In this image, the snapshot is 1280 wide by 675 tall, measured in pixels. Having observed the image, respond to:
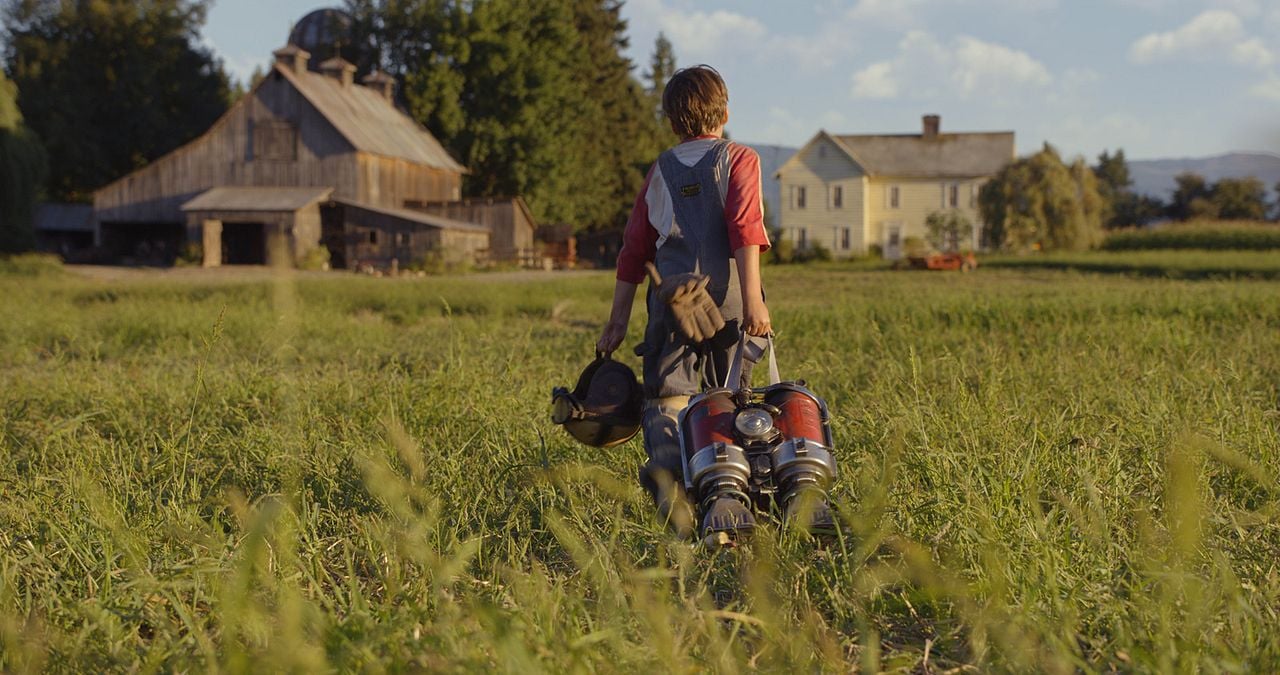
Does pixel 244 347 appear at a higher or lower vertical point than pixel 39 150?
lower

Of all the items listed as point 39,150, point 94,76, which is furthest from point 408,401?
point 94,76

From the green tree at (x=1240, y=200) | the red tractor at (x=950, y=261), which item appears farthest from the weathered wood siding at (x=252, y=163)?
the green tree at (x=1240, y=200)

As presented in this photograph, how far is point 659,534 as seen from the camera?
10.3 ft

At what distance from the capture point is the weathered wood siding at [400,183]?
37094 millimetres

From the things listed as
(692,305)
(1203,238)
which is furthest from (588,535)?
(1203,238)

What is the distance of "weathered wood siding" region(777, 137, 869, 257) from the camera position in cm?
5716

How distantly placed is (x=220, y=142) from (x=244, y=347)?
30468 mm

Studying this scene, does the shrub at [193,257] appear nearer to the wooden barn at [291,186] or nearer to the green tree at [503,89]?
the wooden barn at [291,186]

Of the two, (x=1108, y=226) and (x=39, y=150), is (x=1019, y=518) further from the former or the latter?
(x=1108, y=226)

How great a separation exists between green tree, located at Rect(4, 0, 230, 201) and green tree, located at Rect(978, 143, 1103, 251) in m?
35.0

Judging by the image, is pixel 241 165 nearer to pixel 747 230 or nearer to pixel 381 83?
pixel 381 83

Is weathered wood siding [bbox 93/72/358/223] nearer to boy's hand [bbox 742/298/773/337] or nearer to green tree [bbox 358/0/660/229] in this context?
green tree [bbox 358/0/660/229]

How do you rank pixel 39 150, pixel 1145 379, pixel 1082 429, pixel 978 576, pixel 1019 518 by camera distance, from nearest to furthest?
pixel 978 576, pixel 1019 518, pixel 1082 429, pixel 1145 379, pixel 39 150

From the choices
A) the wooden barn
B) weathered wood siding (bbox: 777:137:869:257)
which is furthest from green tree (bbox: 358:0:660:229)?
weathered wood siding (bbox: 777:137:869:257)
